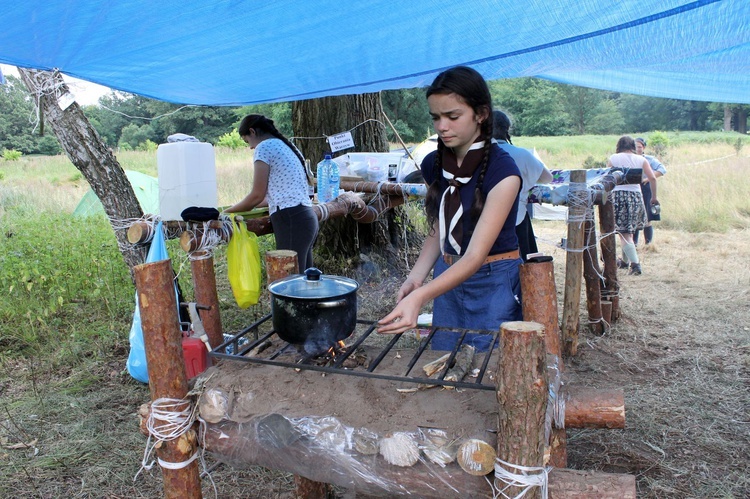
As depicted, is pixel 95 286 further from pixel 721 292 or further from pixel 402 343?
pixel 721 292

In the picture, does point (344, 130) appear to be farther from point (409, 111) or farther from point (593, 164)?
point (409, 111)

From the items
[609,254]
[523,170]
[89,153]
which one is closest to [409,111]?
[609,254]

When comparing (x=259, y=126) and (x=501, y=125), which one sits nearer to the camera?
(x=501, y=125)

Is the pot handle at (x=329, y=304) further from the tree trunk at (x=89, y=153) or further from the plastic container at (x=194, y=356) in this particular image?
the tree trunk at (x=89, y=153)

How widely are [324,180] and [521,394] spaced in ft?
13.5

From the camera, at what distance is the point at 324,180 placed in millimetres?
5289

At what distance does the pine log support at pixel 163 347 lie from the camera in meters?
1.82

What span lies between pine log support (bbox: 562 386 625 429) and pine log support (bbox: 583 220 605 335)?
8.88 ft

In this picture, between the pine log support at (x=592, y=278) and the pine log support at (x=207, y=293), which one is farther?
the pine log support at (x=592, y=278)

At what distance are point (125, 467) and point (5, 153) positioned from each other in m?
20.5

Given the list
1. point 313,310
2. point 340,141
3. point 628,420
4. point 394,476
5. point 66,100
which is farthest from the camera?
point 340,141

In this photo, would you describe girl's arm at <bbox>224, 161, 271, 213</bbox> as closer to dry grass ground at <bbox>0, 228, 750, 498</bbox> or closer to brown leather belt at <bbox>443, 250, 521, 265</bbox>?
dry grass ground at <bbox>0, 228, 750, 498</bbox>

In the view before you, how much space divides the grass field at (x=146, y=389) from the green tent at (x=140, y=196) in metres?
1.06

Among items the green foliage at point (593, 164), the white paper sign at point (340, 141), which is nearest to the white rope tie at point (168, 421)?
the white paper sign at point (340, 141)
